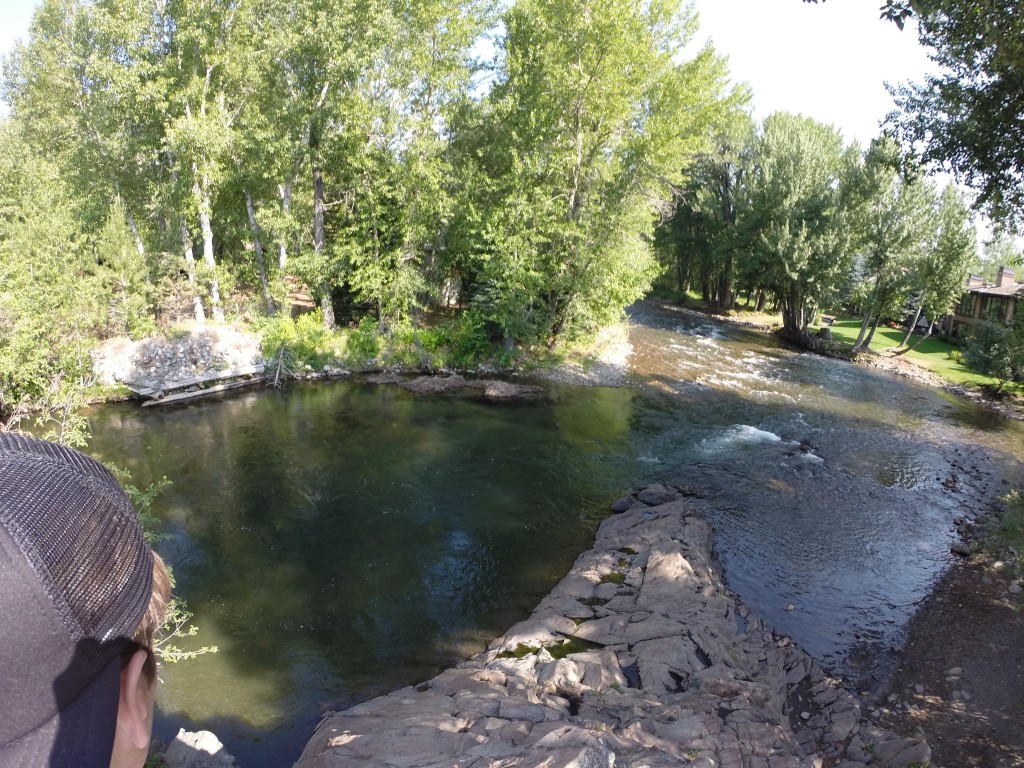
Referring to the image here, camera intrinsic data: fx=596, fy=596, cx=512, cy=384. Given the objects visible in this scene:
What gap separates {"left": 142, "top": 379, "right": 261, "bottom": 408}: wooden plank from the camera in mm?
22766

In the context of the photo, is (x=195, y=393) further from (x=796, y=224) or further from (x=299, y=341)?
(x=796, y=224)

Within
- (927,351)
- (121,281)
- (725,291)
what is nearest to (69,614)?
(121,281)

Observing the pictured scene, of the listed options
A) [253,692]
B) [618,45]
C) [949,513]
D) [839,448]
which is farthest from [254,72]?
[949,513]

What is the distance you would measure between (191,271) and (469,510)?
18.8 m

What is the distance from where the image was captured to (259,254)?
2939 centimetres

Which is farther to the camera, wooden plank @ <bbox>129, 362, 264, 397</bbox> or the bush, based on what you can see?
the bush

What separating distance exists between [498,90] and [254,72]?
1092 cm

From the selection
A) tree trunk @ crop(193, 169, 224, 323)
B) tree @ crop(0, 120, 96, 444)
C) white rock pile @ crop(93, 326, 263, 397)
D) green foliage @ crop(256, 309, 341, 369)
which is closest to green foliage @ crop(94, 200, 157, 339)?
white rock pile @ crop(93, 326, 263, 397)

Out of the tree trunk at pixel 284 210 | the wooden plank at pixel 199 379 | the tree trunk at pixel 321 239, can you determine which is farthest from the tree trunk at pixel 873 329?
the wooden plank at pixel 199 379

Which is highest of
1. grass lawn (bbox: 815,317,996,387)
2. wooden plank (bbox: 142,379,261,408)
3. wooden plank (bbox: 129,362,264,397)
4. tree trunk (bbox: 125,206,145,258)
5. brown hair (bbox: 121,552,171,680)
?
tree trunk (bbox: 125,206,145,258)

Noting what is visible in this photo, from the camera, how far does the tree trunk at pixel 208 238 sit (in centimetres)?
2619

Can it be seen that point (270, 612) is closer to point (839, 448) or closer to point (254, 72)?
point (839, 448)

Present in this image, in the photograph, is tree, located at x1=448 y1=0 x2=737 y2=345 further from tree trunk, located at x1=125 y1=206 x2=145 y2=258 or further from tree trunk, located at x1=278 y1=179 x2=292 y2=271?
tree trunk, located at x1=125 y1=206 x2=145 y2=258

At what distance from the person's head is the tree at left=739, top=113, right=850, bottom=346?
42227 millimetres
